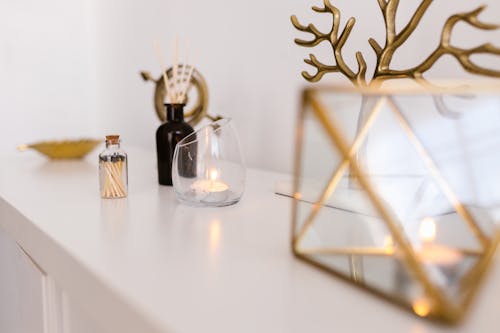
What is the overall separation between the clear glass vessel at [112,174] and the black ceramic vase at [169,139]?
9 cm

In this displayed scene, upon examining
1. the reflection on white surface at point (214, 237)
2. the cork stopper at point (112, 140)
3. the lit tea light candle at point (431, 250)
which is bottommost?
the reflection on white surface at point (214, 237)

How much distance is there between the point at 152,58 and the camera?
1665 millimetres

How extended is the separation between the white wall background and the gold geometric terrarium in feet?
1.10

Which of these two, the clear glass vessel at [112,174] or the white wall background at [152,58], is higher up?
Result: the white wall background at [152,58]

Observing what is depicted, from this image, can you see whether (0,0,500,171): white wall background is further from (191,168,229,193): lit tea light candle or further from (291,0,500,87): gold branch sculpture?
(191,168,229,193): lit tea light candle

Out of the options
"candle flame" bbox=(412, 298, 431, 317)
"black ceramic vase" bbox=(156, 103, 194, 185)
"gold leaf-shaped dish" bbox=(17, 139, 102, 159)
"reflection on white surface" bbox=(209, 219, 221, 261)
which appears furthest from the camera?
"gold leaf-shaped dish" bbox=(17, 139, 102, 159)

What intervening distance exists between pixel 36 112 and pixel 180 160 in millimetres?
1519

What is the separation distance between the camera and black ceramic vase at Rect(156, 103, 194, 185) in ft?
2.91

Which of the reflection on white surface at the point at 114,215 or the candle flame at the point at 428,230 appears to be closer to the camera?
the candle flame at the point at 428,230

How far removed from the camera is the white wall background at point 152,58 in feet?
2.95

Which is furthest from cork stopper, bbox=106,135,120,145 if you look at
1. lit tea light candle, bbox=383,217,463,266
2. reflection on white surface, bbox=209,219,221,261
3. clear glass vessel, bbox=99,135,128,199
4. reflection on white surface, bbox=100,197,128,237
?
lit tea light candle, bbox=383,217,463,266

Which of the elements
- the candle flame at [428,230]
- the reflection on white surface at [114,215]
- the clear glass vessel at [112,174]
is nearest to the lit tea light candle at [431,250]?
the candle flame at [428,230]

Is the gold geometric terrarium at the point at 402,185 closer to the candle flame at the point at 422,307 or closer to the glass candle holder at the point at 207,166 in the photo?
the candle flame at the point at 422,307

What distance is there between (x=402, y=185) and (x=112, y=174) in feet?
1.63
